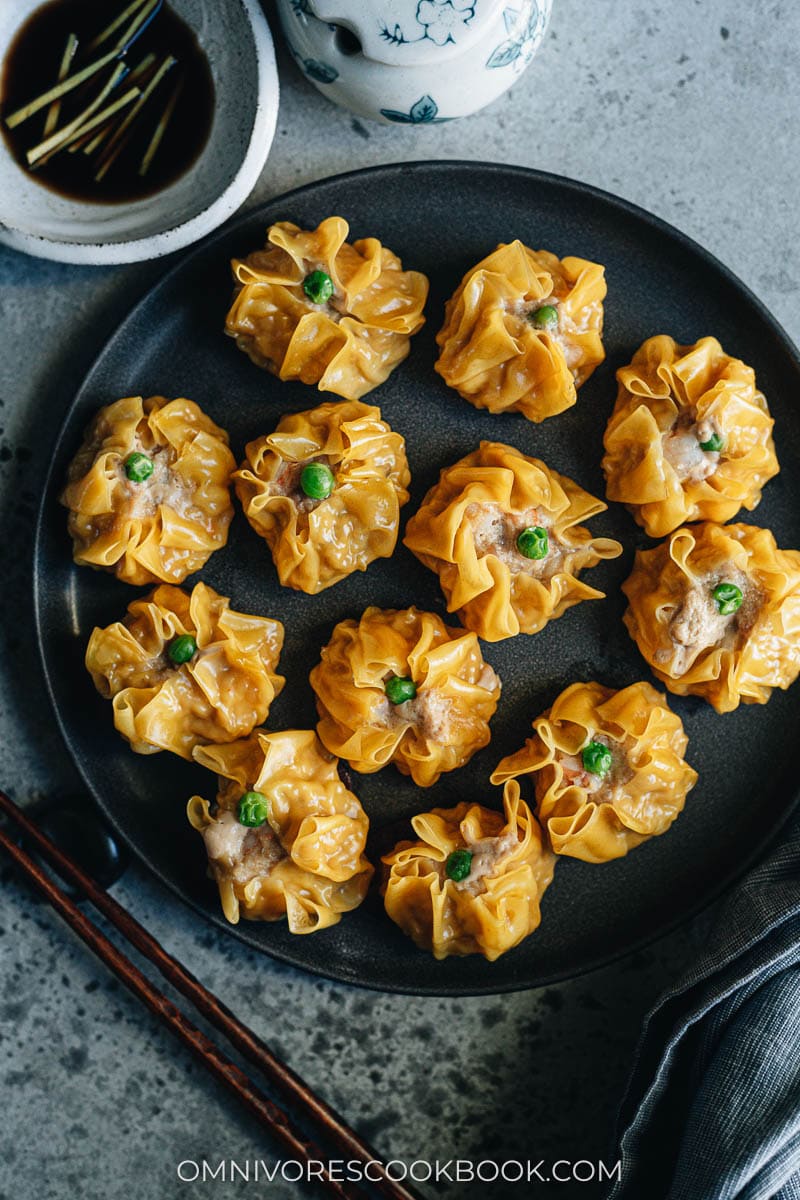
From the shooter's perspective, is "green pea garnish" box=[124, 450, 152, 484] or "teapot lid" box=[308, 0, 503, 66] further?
"green pea garnish" box=[124, 450, 152, 484]

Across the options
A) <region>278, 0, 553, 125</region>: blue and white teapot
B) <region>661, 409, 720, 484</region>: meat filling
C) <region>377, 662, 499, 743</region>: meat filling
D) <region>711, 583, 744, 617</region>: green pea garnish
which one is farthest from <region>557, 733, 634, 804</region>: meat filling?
<region>278, 0, 553, 125</region>: blue and white teapot

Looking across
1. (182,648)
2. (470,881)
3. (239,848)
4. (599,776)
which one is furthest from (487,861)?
(182,648)

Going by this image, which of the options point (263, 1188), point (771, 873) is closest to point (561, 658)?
point (771, 873)

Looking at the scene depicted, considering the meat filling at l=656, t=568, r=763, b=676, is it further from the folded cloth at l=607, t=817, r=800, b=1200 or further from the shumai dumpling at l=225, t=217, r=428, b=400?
the shumai dumpling at l=225, t=217, r=428, b=400

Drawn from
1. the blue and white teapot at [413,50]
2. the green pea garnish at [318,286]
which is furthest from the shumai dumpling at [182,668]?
the blue and white teapot at [413,50]

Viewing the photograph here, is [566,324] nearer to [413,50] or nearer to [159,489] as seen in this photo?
[413,50]

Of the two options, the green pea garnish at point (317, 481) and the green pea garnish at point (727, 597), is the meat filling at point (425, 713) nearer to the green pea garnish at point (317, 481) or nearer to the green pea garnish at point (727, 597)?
the green pea garnish at point (317, 481)
